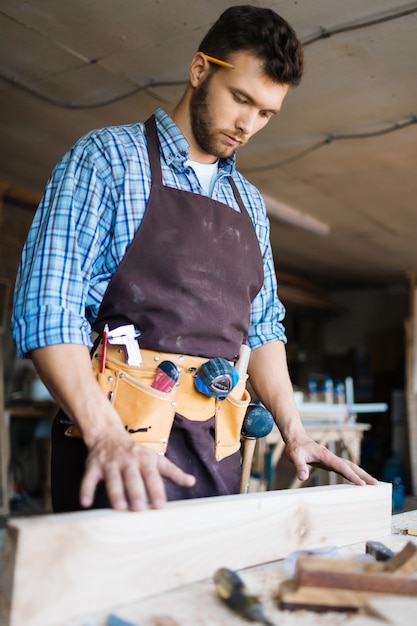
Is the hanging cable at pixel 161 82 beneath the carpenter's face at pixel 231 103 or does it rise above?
above

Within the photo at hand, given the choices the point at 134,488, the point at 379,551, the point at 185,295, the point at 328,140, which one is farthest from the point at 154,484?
the point at 328,140

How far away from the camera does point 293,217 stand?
18.5 ft

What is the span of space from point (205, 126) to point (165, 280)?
1.40 feet

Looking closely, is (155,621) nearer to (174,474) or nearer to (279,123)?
(174,474)

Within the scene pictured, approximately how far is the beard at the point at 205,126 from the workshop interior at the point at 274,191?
57cm

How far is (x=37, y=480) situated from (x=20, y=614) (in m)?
5.58

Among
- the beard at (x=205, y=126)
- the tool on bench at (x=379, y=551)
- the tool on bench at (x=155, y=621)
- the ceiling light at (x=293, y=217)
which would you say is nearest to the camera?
the tool on bench at (x=155, y=621)

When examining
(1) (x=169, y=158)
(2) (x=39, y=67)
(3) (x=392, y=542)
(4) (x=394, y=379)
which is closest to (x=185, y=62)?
(2) (x=39, y=67)

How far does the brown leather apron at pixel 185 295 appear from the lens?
4.00 feet

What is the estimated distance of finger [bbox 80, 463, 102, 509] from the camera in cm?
81

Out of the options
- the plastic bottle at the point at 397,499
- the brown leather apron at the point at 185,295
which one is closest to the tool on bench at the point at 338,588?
the brown leather apron at the point at 185,295

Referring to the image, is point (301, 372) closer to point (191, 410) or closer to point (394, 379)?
point (394, 379)

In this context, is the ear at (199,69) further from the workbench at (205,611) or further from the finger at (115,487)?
the workbench at (205,611)

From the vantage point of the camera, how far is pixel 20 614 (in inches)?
25.8
